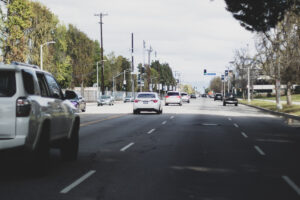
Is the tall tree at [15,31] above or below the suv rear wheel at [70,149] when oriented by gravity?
above

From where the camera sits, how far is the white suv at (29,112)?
7.16m

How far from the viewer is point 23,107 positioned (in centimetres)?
723

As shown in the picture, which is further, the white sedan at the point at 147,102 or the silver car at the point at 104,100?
the silver car at the point at 104,100

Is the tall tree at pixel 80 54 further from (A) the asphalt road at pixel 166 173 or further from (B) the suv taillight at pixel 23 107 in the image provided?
(B) the suv taillight at pixel 23 107

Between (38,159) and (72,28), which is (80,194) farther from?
(72,28)

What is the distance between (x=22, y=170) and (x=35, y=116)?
198 centimetres

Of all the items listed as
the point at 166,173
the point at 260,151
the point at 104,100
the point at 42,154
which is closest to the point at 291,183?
the point at 166,173

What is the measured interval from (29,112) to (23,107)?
0.13m

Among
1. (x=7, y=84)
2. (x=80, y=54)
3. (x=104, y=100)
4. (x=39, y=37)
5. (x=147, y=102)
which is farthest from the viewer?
(x=80, y=54)

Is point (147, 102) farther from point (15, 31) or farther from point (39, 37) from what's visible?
point (39, 37)

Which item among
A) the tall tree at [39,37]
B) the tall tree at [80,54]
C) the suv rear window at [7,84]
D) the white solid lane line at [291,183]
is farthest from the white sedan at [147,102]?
the tall tree at [80,54]

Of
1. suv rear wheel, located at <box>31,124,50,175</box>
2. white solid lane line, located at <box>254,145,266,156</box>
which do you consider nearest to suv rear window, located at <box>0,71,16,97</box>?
suv rear wheel, located at <box>31,124,50,175</box>

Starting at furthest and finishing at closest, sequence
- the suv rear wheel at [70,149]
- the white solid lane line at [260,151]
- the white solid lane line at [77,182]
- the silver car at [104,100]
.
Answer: the silver car at [104,100] → the white solid lane line at [260,151] → the suv rear wheel at [70,149] → the white solid lane line at [77,182]

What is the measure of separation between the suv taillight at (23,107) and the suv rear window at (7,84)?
231 mm
